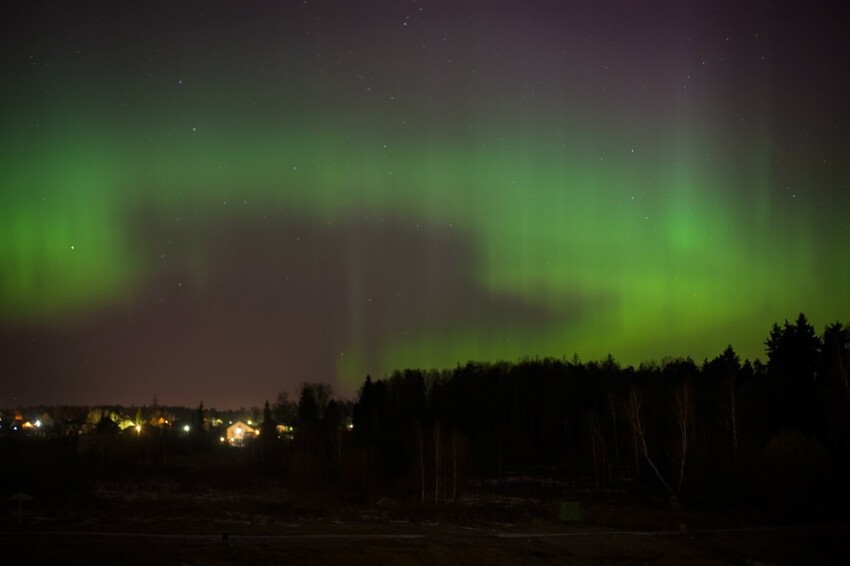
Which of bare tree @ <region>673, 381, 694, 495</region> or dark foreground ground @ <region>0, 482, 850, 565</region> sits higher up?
bare tree @ <region>673, 381, 694, 495</region>

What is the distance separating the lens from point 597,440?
3209 inches

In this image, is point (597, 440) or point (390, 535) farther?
point (597, 440)

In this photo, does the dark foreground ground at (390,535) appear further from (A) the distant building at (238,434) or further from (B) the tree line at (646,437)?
(A) the distant building at (238,434)

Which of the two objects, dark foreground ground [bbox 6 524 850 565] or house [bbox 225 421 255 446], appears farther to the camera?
house [bbox 225 421 255 446]

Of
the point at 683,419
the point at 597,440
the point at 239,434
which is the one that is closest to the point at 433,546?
the point at 683,419

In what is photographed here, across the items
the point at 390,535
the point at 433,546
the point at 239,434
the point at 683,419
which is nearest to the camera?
the point at 433,546

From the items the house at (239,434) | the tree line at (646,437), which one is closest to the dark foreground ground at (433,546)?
the tree line at (646,437)

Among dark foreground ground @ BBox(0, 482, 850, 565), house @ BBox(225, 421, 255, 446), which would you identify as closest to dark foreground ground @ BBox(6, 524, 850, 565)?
dark foreground ground @ BBox(0, 482, 850, 565)

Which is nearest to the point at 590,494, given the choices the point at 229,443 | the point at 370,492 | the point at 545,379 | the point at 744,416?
the point at 744,416

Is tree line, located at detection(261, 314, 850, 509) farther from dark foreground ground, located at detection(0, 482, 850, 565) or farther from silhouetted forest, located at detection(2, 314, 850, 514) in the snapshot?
dark foreground ground, located at detection(0, 482, 850, 565)

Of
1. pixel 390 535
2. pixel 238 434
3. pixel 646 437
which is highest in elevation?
pixel 646 437

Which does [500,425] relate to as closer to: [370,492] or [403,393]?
[370,492]

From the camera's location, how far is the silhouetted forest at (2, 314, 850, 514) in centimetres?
5388

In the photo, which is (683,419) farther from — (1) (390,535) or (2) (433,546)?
(2) (433,546)
